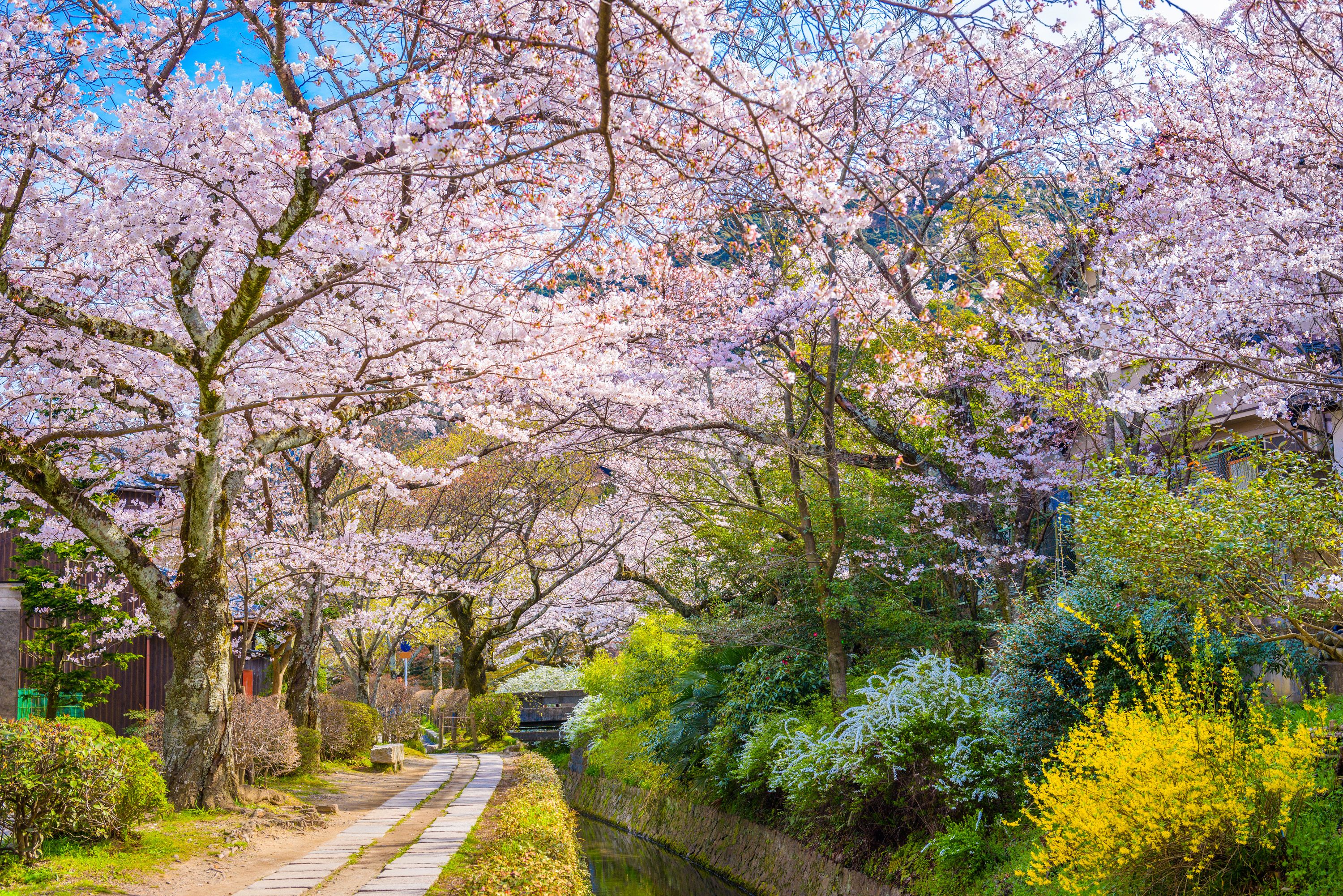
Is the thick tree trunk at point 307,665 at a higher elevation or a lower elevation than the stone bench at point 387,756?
higher

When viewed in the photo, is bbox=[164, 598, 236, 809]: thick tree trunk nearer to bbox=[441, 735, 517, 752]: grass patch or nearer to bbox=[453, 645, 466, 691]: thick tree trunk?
bbox=[441, 735, 517, 752]: grass patch

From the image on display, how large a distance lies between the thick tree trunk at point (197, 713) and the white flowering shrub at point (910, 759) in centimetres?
617

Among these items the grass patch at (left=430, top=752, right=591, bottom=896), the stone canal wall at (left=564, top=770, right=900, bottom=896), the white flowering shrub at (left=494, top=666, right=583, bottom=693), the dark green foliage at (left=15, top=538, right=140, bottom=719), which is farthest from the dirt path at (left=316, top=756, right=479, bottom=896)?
the white flowering shrub at (left=494, top=666, right=583, bottom=693)

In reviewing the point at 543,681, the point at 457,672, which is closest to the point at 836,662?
the point at 543,681

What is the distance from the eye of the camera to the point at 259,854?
8758 mm

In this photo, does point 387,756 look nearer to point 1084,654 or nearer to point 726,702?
point 726,702

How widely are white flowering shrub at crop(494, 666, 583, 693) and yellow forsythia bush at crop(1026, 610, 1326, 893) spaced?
22486 millimetres

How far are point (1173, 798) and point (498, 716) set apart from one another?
79.3 ft

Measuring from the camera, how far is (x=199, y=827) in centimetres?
914

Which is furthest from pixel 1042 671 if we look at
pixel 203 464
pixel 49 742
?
pixel 203 464

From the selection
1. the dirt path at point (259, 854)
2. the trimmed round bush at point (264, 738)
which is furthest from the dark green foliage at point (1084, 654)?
the trimmed round bush at point (264, 738)

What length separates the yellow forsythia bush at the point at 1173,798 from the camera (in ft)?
15.9

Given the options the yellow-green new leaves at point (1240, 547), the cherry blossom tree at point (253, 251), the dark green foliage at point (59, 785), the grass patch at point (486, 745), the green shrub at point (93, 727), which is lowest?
the grass patch at point (486, 745)

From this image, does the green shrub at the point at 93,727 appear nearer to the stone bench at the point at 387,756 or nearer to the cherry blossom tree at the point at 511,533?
the cherry blossom tree at the point at 511,533
